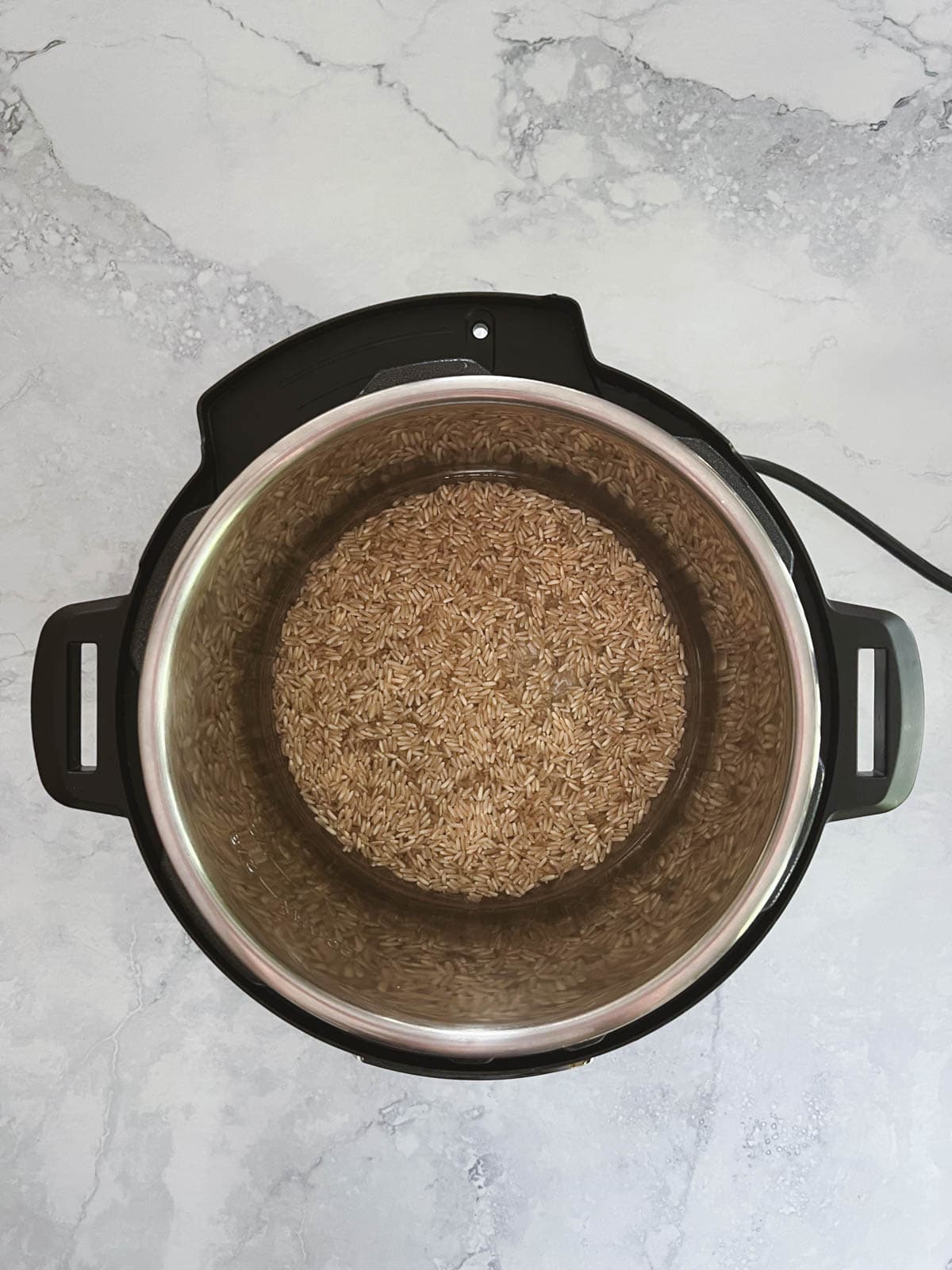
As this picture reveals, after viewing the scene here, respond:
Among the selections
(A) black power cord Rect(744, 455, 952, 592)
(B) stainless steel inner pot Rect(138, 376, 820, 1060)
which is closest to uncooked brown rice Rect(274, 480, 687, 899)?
(B) stainless steel inner pot Rect(138, 376, 820, 1060)

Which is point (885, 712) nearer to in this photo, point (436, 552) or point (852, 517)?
point (852, 517)

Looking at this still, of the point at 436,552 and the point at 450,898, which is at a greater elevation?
the point at 436,552

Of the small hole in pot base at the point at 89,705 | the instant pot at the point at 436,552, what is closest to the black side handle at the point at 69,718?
the instant pot at the point at 436,552

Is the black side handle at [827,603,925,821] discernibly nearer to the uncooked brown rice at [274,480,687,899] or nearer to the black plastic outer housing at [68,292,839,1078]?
the black plastic outer housing at [68,292,839,1078]

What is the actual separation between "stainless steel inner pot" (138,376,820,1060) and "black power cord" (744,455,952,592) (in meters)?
0.14

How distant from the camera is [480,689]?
2.83 ft

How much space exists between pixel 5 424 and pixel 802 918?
912 mm

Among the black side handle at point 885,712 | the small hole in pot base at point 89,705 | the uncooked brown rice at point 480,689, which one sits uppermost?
the black side handle at point 885,712

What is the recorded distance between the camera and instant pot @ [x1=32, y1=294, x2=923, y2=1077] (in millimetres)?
638

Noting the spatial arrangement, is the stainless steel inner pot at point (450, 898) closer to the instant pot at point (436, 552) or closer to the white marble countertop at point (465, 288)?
the instant pot at point (436, 552)

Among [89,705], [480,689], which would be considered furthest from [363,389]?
[89,705]

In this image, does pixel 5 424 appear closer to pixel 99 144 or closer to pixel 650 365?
pixel 99 144

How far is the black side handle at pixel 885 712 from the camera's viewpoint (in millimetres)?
705

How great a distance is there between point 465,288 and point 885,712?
531 millimetres
